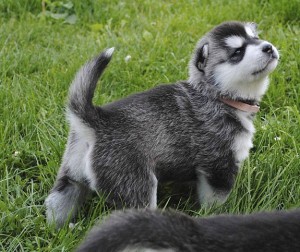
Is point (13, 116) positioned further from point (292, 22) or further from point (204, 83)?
point (292, 22)

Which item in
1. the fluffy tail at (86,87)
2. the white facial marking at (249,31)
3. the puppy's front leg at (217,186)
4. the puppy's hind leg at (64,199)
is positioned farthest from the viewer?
the white facial marking at (249,31)

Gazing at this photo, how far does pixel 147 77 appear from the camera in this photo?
500 cm

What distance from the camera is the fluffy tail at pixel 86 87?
11.1ft

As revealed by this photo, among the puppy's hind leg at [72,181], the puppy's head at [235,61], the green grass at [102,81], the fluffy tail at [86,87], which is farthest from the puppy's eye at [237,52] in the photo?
the puppy's hind leg at [72,181]

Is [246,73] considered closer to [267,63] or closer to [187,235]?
[267,63]

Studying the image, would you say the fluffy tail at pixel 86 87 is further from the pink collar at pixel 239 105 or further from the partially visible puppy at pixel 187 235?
the partially visible puppy at pixel 187 235

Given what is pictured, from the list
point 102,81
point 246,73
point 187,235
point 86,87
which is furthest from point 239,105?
point 187,235

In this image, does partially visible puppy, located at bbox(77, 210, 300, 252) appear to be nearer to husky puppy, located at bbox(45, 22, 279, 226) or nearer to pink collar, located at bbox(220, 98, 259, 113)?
husky puppy, located at bbox(45, 22, 279, 226)

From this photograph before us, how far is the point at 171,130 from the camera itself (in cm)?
361

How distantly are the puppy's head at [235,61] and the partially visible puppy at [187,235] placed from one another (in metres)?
1.82

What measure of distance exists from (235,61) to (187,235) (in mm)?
1986

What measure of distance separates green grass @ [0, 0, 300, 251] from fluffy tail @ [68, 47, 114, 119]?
565mm

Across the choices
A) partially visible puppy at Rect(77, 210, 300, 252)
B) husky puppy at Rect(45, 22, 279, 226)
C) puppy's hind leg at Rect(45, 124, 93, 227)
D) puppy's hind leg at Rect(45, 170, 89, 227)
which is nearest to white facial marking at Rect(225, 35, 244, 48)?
husky puppy at Rect(45, 22, 279, 226)

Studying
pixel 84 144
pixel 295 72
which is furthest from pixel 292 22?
pixel 84 144
